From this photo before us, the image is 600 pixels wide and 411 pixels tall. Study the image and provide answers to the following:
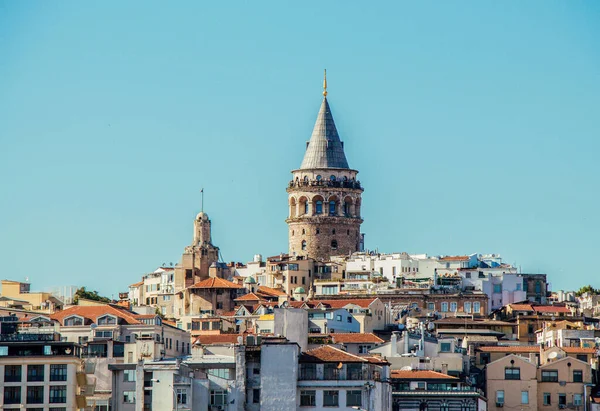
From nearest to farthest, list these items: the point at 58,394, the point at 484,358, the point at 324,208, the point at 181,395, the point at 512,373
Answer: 1. the point at 181,395
2. the point at 58,394
3. the point at 512,373
4. the point at 484,358
5. the point at 324,208

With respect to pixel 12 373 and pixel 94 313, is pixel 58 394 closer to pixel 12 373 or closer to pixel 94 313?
pixel 12 373

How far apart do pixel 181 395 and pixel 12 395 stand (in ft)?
32.0

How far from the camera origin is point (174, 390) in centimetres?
9800

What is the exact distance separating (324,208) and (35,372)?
75.3 m

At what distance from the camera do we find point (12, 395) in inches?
4063

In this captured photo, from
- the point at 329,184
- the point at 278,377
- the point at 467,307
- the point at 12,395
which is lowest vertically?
the point at 12,395

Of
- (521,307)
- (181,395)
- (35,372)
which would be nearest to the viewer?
(181,395)

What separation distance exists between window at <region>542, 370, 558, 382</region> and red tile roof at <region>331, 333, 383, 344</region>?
1038 cm

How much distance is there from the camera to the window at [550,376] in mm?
115938

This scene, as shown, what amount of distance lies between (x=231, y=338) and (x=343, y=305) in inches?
586

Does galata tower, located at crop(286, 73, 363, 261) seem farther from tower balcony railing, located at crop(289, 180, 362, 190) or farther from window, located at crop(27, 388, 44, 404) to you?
window, located at crop(27, 388, 44, 404)

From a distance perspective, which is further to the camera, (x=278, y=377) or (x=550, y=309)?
(x=550, y=309)

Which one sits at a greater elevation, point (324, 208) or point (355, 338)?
point (324, 208)

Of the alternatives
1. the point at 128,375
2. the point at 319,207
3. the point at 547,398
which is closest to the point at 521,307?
the point at 319,207
